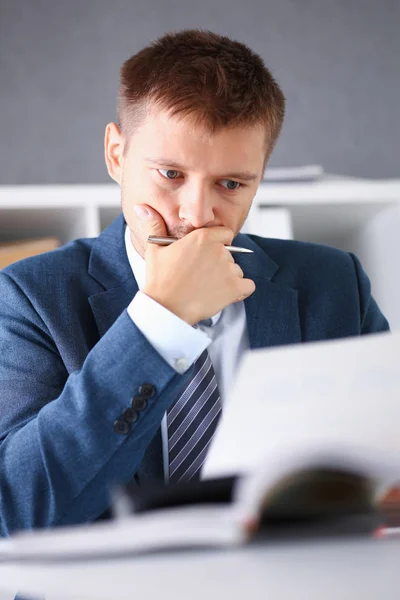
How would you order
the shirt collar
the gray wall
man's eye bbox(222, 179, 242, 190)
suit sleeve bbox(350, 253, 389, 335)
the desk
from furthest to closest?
1. the gray wall
2. suit sleeve bbox(350, 253, 389, 335)
3. the shirt collar
4. man's eye bbox(222, 179, 242, 190)
5. the desk

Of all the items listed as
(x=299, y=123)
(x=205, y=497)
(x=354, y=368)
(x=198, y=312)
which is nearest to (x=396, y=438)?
(x=354, y=368)

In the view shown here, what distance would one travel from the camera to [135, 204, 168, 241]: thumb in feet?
4.45

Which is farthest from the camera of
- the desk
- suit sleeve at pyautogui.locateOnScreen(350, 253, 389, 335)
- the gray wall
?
the gray wall

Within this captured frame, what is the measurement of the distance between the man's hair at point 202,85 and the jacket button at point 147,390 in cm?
50

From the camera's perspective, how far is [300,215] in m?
2.36

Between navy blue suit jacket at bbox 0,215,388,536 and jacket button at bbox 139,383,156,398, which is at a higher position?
jacket button at bbox 139,383,156,398

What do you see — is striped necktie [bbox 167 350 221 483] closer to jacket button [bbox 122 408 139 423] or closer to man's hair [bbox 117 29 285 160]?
jacket button [bbox 122 408 139 423]

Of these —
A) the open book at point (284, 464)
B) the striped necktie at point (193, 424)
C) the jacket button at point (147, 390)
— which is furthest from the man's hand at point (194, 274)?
the open book at point (284, 464)

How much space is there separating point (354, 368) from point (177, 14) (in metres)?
2.34

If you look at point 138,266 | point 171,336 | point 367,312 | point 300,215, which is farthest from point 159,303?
point 300,215

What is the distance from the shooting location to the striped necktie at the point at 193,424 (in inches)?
53.2

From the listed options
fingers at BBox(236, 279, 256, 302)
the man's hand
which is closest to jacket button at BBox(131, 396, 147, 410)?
the man's hand

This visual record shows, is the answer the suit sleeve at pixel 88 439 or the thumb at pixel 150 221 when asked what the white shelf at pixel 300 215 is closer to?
the thumb at pixel 150 221

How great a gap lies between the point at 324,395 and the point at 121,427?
18.3 inches
